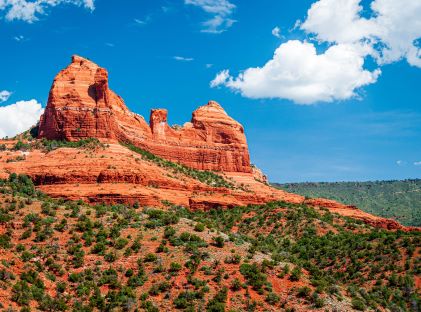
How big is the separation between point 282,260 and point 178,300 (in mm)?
13520

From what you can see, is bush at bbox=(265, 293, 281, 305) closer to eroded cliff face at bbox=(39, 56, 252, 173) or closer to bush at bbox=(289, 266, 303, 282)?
bush at bbox=(289, 266, 303, 282)

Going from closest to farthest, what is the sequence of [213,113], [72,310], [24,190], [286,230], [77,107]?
1. [72,310]
2. [24,190]
3. [286,230]
4. [77,107]
5. [213,113]

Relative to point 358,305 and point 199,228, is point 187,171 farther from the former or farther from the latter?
point 358,305

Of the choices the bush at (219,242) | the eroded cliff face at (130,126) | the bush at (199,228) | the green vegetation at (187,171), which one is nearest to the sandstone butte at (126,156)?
the eroded cliff face at (130,126)

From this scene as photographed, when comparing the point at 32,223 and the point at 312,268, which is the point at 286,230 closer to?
the point at 312,268

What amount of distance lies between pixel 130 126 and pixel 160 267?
49.4 m

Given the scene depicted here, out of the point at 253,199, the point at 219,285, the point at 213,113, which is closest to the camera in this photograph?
the point at 219,285

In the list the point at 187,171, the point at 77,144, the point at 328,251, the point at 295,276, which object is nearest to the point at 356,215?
the point at 328,251

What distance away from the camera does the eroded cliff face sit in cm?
8288

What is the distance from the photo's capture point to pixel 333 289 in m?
46.2

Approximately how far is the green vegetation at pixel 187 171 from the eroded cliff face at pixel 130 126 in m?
1.96

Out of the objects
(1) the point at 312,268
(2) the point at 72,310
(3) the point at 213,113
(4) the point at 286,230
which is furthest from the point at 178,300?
(3) the point at 213,113

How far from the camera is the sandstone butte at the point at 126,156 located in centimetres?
6944

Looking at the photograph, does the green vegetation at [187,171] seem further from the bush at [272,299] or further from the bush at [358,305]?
the bush at [358,305]
